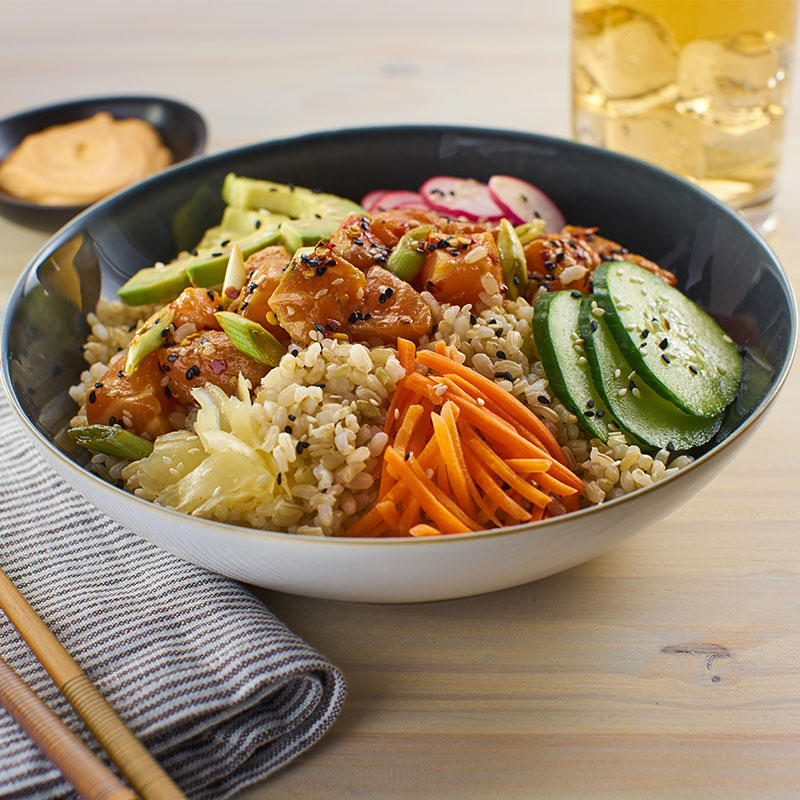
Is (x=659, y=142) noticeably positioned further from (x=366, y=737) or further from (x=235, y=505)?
(x=366, y=737)

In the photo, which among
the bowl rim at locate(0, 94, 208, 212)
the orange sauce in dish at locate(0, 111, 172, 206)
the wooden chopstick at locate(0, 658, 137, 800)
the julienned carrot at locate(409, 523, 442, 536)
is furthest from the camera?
the bowl rim at locate(0, 94, 208, 212)

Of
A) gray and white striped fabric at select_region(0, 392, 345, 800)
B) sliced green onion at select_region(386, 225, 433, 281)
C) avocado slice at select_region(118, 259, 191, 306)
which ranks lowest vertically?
gray and white striped fabric at select_region(0, 392, 345, 800)

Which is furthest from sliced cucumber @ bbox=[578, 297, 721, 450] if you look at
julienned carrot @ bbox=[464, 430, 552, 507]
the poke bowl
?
julienned carrot @ bbox=[464, 430, 552, 507]

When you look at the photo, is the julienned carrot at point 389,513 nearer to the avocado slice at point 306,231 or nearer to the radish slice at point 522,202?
the avocado slice at point 306,231

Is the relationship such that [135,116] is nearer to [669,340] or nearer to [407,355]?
[407,355]

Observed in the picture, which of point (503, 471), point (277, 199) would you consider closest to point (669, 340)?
point (503, 471)

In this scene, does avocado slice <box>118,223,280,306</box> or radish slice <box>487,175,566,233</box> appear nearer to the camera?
avocado slice <box>118,223,280,306</box>

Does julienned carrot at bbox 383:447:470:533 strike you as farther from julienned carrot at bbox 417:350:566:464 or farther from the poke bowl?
julienned carrot at bbox 417:350:566:464

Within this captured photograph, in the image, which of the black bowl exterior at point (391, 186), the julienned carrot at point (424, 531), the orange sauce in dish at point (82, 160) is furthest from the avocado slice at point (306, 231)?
the orange sauce in dish at point (82, 160)
